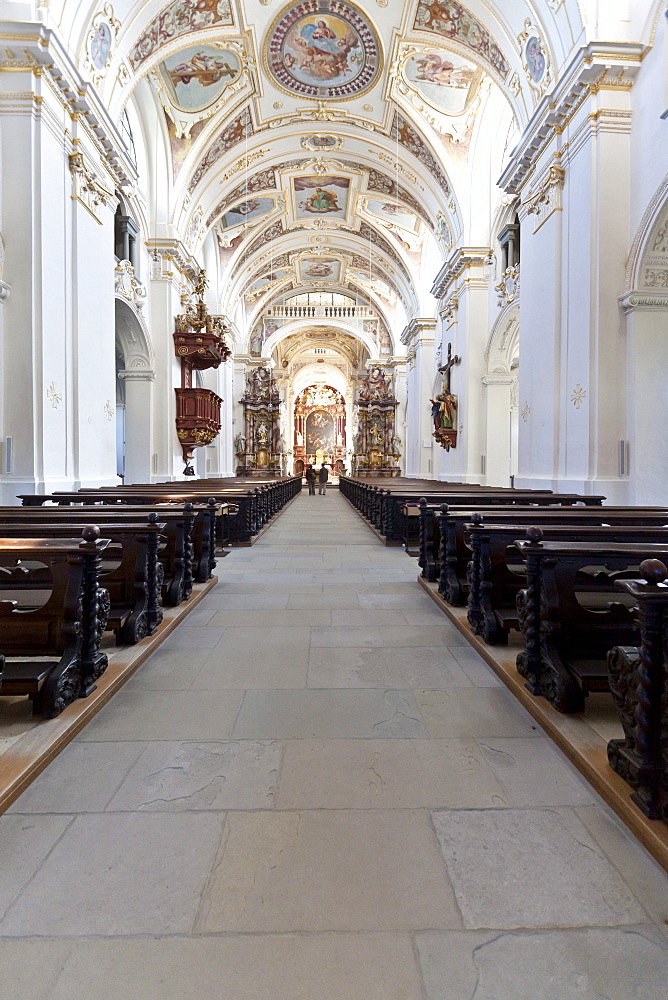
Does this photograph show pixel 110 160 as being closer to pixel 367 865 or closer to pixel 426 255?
pixel 367 865

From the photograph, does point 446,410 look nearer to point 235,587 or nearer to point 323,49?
point 323,49

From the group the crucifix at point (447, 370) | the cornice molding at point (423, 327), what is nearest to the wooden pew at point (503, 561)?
the crucifix at point (447, 370)

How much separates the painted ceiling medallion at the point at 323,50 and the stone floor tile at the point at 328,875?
13189mm

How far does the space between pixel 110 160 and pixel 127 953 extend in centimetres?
1011

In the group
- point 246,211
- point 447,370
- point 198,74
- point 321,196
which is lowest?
point 447,370

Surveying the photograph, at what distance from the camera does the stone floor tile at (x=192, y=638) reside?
11.8 feet

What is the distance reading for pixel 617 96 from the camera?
7449 millimetres

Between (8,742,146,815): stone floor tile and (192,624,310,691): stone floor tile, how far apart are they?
0.68 m

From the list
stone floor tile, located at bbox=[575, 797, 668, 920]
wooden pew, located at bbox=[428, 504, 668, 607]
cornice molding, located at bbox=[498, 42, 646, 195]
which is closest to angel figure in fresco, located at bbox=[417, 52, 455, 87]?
cornice molding, located at bbox=[498, 42, 646, 195]

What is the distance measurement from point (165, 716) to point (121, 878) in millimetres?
1039

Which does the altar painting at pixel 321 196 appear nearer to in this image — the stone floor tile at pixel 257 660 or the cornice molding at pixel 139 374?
the cornice molding at pixel 139 374

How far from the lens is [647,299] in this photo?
723cm

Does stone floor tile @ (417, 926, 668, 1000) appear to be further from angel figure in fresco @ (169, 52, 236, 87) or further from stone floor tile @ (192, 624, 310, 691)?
angel figure in fresco @ (169, 52, 236, 87)

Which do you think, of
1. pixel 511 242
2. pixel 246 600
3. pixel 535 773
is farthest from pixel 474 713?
pixel 511 242
